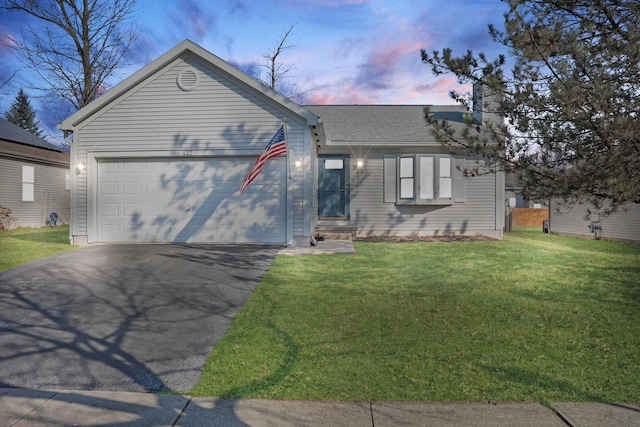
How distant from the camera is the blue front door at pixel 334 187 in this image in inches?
558

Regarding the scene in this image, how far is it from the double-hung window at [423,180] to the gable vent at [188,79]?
707cm

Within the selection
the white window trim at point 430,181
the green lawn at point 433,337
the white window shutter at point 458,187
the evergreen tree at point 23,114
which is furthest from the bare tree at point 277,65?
the evergreen tree at point 23,114

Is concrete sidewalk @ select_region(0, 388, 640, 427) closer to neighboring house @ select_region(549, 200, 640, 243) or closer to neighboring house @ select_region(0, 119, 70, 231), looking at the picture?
neighboring house @ select_region(549, 200, 640, 243)

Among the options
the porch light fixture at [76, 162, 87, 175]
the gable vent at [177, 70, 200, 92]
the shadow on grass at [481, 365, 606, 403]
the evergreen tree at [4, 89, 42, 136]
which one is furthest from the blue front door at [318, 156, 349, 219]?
the evergreen tree at [4, 89, 42, 136]

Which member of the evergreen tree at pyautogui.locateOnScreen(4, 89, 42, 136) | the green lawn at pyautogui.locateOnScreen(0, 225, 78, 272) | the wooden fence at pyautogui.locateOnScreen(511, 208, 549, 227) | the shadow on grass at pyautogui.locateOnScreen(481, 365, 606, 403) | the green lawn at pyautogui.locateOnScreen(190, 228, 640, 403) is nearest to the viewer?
the shadow on grass at pyautogui.locateOnScreen(481, 365, 606, 403)

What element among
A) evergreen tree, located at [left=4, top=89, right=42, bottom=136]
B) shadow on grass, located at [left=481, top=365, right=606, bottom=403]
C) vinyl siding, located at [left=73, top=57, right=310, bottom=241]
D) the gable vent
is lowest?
shadow on grass, located at [left=481, top=365, right=606, bottom=403]

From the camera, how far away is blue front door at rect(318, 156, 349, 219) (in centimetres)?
1416

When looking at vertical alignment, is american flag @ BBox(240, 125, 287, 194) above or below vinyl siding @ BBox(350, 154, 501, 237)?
above

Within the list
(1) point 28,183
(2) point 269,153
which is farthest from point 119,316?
(1) point 28,183

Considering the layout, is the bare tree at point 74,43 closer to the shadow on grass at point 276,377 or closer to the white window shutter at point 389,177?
the white window shutter at point 389,177

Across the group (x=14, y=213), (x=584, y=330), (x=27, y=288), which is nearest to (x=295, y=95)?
(x=14, y=213)

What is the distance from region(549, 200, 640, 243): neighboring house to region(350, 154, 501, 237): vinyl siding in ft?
7.84

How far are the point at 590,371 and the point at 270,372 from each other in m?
2.84

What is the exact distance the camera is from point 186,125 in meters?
10.8
